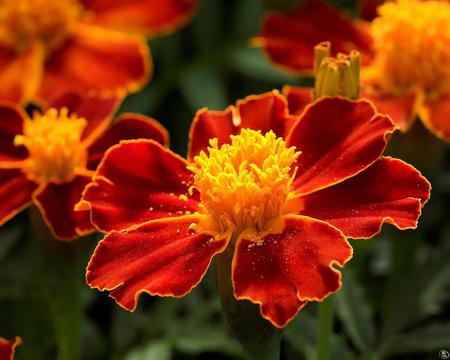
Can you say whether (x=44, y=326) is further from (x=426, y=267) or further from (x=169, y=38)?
(x=169, y=38)

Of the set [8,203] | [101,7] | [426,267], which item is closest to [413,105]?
[426,267]

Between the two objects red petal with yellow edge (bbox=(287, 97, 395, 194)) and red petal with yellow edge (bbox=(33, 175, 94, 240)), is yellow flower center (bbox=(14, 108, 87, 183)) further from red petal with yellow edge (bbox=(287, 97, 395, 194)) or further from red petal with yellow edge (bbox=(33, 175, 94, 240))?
red petal with yellow edge (bbox=(287, 97, 395, 194))

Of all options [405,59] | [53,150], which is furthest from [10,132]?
[405,59]

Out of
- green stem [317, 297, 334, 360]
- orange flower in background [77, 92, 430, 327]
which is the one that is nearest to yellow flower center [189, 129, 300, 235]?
orange flower in background [77, 92, 430, 327]

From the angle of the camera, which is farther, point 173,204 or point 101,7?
point 101,7

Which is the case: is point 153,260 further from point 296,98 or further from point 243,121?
point 296,98

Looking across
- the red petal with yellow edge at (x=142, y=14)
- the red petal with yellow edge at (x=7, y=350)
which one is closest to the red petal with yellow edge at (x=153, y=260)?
the red petal with yellow edge at (x=7, y=350)

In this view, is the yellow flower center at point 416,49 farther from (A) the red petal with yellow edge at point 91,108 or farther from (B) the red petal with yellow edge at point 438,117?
(A) the red petal with yellow edge at point 91,108

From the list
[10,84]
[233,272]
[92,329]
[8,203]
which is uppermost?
[233,272]
